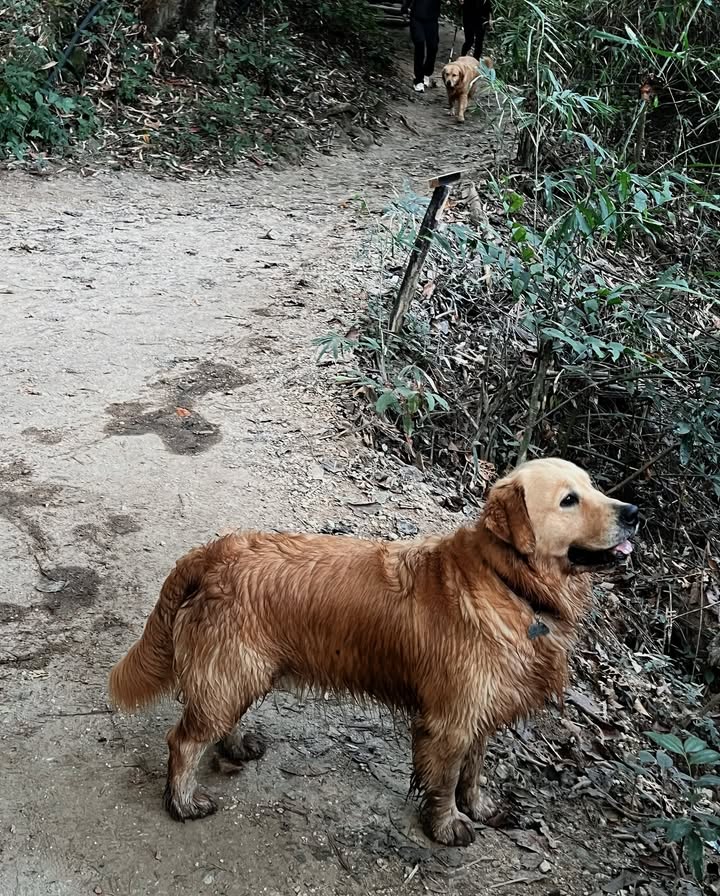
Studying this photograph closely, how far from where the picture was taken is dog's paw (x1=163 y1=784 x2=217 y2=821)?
3.37 meters

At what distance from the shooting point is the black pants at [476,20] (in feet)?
55.2

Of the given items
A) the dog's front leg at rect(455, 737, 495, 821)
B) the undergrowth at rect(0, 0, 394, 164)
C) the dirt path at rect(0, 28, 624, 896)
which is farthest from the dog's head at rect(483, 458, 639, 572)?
the undergrowth at rect(0, 0, 394, 164)

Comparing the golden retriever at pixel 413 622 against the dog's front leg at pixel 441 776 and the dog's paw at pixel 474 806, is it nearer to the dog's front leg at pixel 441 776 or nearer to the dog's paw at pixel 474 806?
the dog's front leg at pixel 441 776

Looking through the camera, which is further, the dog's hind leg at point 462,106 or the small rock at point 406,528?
the dog's hind leg at point 462,106

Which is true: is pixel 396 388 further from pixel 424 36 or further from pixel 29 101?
pixel 424 36

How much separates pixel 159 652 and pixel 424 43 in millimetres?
14584

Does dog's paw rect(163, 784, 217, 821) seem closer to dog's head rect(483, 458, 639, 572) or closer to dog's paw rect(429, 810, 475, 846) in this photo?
dog's paw rect(429, 810, 475, 846)

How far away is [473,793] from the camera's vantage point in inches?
145

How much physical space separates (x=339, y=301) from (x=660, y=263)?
3.81 metres

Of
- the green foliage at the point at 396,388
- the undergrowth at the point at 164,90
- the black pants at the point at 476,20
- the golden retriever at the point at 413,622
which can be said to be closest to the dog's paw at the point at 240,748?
the golden retriever at the point at 413,622

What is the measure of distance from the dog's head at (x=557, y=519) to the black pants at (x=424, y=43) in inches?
549

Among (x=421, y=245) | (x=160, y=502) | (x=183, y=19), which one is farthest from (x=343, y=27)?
(x=160, y=502)

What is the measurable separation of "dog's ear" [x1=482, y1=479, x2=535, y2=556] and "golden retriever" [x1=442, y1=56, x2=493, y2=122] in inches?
494

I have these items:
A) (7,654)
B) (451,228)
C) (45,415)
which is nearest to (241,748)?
(7,654)
